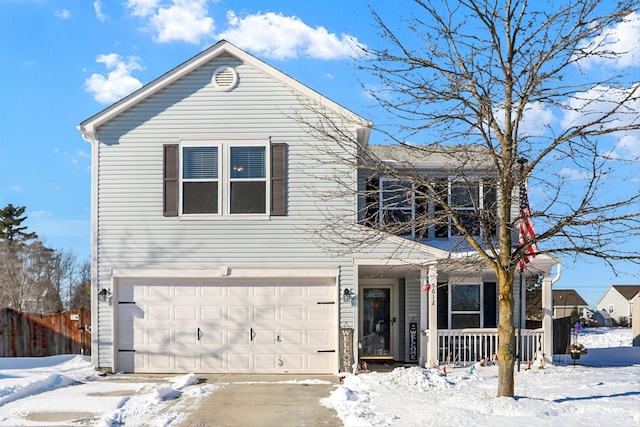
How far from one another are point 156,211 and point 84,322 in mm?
5877

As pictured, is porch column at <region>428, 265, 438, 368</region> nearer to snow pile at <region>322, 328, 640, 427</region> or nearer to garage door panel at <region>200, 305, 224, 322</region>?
snow pile at <region>322, 328, 640, 427</region>

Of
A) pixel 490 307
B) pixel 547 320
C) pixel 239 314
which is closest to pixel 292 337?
pixel 239 314

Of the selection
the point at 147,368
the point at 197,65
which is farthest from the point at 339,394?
the point at 197,65

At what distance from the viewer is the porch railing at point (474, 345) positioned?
575 inches

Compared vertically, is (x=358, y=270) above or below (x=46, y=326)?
above

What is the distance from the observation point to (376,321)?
16547 mm

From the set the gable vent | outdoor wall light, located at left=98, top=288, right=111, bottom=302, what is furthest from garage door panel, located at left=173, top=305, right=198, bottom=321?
the gable vent

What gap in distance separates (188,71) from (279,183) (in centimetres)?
313

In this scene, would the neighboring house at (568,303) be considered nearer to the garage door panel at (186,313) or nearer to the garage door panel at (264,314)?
the garage door panel at (264,314)

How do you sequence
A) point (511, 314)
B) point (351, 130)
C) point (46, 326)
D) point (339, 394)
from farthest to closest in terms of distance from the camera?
point (46, 326) < point (351, 130) < point (339, 394) < point (511, 314)

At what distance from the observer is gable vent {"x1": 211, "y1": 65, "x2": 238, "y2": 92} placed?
46.6 feet

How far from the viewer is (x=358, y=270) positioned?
47.6ft

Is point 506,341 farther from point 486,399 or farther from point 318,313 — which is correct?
point 318,313

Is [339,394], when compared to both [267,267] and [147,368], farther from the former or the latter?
[147,368]
